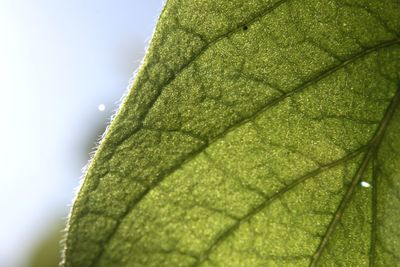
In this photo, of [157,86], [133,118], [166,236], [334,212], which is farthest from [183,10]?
[334,212]

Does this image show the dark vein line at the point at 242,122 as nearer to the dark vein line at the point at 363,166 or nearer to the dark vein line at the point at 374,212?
the dark vein line at the point at 363,166

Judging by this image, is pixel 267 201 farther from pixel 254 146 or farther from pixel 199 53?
pixel 199 53

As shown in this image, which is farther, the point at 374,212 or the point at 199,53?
the point at 374,212

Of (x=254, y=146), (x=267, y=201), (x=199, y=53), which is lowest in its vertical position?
(x=267, y=201)

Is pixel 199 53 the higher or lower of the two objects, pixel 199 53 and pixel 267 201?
the higher

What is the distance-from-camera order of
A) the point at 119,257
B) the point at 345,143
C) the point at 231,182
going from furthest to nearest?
the point at 345,143
the point at 231,182
the point at 119,257

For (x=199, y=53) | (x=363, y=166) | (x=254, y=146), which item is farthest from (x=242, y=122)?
(x=363, y=166)

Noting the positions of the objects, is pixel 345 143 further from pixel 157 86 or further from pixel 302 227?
pixel 157 86
